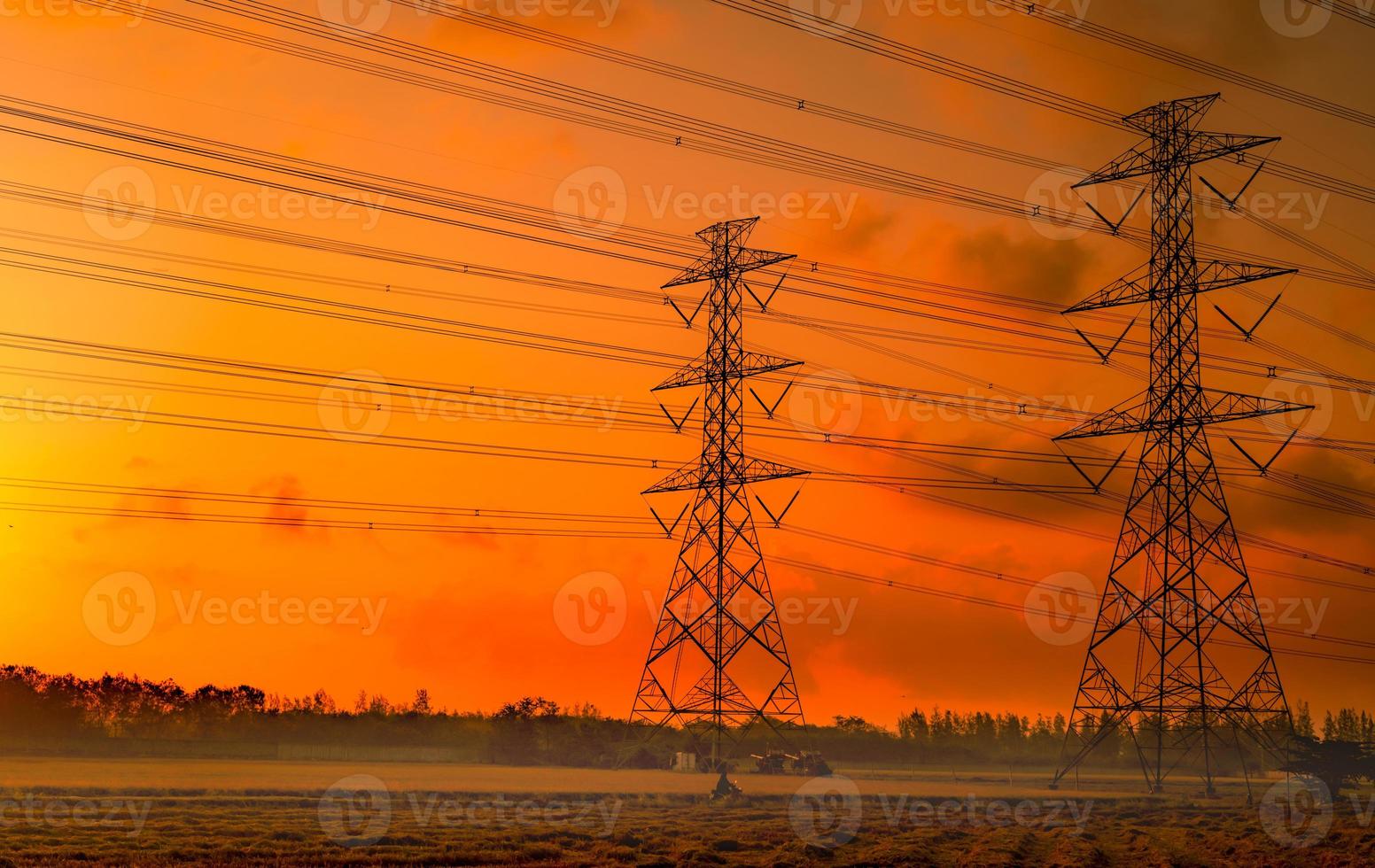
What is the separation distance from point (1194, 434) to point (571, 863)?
48087 mm

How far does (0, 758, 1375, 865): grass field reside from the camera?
5000 centimetres

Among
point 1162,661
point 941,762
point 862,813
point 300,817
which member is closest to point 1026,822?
point 862,813

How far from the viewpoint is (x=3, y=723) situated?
143m

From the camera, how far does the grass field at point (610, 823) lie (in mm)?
50000

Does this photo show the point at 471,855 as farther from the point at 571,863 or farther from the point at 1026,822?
the point at 1026,822

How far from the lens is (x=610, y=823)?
61469 millimetres

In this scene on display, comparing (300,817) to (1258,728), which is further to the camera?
(1258,728)

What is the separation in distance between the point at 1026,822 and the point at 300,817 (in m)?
38.2

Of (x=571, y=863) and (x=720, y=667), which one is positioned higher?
(x=720, y=667)

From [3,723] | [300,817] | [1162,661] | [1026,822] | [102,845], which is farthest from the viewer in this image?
[3,723]

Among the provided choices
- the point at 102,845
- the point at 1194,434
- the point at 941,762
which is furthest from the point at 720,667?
the point at 941,762

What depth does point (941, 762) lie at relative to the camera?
161 metres

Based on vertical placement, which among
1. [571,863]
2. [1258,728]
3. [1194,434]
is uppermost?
[1194,434]

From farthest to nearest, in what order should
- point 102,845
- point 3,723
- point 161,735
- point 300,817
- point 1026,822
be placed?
point 161,735 → point 3,723 → point 1026,822 → point 300,817 → point 102,845
